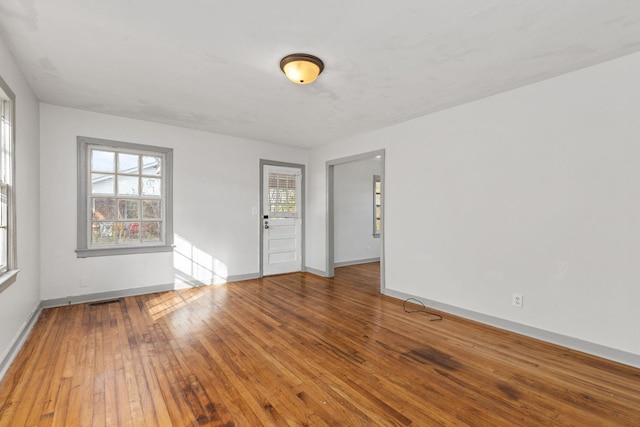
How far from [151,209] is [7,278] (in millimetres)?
2255

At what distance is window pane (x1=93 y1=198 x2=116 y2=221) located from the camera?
4.12 m

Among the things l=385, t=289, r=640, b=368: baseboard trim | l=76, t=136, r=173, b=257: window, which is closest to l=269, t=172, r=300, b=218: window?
l=76, t=136, r=173, b=257: window

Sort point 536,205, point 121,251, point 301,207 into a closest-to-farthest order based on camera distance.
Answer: point 536,205 < point 121,251 < point 301,207

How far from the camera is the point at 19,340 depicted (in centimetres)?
270

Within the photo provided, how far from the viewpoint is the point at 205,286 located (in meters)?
4.89

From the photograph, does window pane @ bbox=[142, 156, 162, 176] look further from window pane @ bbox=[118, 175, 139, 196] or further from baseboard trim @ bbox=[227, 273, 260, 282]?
baseboard trim @ bbox=[227, 273, 260, 282]

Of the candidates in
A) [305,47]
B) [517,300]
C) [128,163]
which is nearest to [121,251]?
[128,163]

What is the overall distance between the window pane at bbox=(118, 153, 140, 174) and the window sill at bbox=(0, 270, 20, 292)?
6.76ft

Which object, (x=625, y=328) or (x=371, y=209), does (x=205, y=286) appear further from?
Result: (x=625, y=328)

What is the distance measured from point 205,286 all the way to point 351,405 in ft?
11.9

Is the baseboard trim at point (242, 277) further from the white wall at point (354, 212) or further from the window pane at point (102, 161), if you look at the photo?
the window pane at point (102, 161)

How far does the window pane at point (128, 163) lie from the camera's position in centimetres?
429

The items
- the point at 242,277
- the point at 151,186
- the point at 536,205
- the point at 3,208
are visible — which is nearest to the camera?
the point at 3,208

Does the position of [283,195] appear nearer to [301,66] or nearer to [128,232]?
[128,232]
